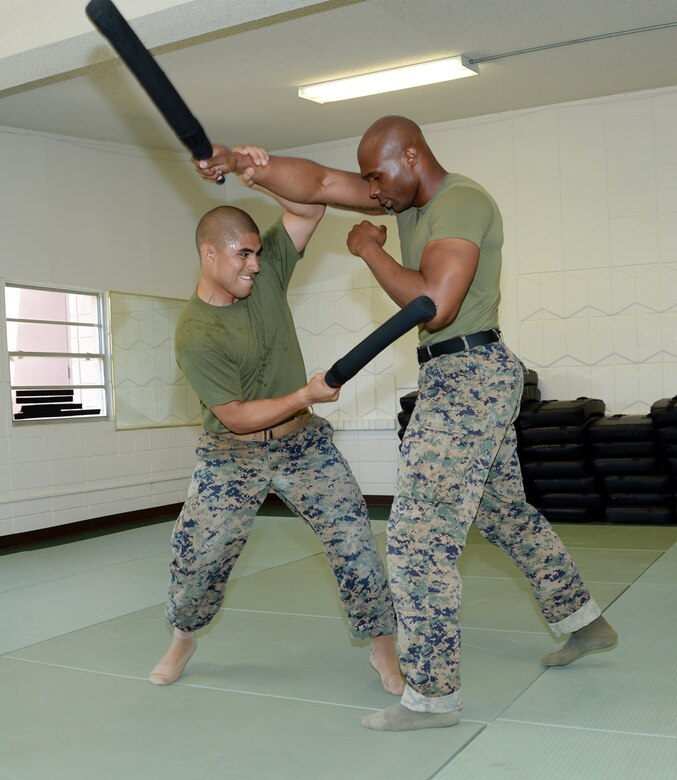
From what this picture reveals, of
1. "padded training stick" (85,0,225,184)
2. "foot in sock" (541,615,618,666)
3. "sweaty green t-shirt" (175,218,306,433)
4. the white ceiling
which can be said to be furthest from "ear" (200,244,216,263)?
"foot in sock" (541,615,618,666)

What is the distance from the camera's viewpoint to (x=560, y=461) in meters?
7.11

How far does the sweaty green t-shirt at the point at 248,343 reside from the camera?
320 cm

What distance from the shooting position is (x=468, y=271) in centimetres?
268

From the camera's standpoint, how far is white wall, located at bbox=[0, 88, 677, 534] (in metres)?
7.54

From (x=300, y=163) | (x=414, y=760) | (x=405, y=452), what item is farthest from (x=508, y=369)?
(x=414, y=760)

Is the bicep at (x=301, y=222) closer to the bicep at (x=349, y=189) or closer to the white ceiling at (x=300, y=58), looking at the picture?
the bicep at (x=349, y=189)

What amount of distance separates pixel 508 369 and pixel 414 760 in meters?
1.22

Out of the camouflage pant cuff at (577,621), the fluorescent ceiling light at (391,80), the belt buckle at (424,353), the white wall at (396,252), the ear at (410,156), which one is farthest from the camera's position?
the white wall at (396,252)

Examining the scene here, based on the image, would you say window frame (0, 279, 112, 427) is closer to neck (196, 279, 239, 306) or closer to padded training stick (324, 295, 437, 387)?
neck (196, 279, 239, 306)

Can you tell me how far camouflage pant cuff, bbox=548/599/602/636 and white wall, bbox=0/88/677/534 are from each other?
4641mm

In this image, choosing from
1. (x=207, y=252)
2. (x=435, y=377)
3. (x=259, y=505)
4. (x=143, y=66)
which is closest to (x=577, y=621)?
(x=435, y=377)

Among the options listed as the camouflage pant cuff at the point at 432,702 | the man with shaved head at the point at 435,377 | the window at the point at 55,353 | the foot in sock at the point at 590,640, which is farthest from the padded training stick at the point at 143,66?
the window at the point at 55,353

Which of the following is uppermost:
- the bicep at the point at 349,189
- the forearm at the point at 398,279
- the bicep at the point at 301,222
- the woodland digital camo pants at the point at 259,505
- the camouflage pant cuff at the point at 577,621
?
the bicep at the point at 349,189

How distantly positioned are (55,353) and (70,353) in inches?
7.4
